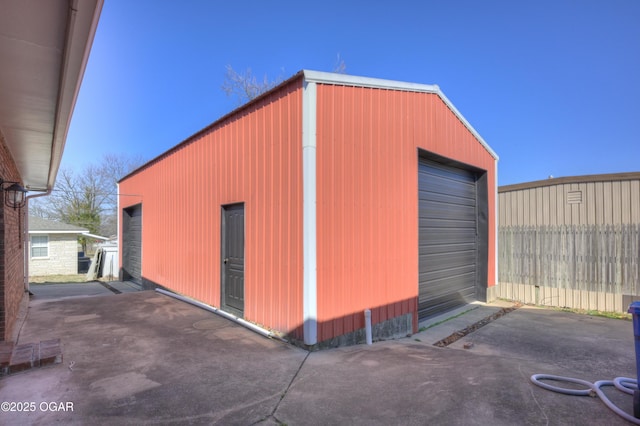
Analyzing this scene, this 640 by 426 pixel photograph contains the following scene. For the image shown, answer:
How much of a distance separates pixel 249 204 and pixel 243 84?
46.5ft

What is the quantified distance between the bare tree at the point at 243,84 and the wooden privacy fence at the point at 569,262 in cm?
1398

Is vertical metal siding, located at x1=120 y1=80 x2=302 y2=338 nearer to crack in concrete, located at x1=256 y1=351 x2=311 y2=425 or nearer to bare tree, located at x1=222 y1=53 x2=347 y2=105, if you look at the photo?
crack in concrete, located at x1=256 y1=351 x2=311 y2=425

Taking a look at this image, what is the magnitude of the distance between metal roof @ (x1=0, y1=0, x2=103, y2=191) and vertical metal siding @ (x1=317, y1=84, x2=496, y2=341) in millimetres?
2789

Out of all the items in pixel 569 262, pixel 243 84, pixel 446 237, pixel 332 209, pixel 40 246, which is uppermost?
pixel 243 84

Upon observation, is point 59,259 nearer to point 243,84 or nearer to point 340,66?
point 243,84

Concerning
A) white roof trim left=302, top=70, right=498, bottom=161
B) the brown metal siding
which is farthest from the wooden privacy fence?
white roof trim left=302, top=70, right=498, bottom=161

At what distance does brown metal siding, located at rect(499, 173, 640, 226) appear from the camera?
718 centimetres

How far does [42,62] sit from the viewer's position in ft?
9.05

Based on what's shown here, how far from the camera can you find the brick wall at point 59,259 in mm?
18766

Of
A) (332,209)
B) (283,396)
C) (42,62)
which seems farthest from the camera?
(332,209)

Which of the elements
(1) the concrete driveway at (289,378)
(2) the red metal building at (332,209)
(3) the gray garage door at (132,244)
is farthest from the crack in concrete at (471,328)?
(3) the gray garage door at (132,244)

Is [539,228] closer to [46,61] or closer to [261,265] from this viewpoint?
[261,265]

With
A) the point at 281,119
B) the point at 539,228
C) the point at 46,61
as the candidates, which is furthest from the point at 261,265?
the point at 539,228

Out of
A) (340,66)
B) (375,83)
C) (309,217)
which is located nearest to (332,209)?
(309,217)
